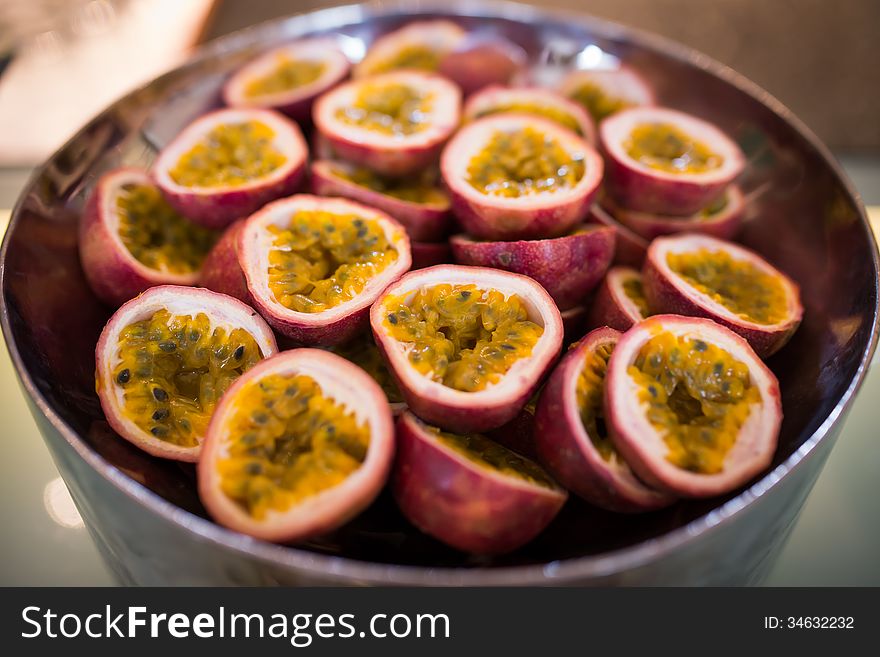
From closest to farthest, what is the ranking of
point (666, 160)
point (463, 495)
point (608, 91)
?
point (463, 495), point (666, 160), point (608, 91)

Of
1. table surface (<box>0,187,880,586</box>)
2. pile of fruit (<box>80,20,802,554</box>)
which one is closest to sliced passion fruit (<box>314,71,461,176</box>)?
pile of fruit (<box>80,20,802,554</box>)

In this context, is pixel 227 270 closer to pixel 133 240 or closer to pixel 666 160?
pixel 133 240

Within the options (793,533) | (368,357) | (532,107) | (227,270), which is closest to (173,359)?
(227,270)

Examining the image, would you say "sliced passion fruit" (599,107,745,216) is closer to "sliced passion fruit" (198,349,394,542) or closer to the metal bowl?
the metal bowl

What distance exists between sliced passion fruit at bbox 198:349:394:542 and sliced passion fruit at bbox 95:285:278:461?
0.30 ft

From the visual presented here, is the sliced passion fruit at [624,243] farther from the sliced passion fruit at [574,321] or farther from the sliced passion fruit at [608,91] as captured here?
the sliced passion fruit at [608,91]

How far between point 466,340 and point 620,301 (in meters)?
0.27

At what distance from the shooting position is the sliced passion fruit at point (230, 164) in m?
1.21

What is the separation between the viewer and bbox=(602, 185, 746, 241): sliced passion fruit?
1.26 m

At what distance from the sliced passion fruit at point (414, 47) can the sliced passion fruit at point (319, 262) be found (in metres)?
0.54

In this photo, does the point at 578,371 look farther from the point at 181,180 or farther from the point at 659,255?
the point at 181,180

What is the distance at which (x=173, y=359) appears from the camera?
1012mm

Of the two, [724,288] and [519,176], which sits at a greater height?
[519,176]

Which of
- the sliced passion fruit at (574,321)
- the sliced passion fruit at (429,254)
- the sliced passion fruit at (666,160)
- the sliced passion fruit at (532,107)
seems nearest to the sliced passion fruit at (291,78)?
the sliced passion fruit at (532,107)
